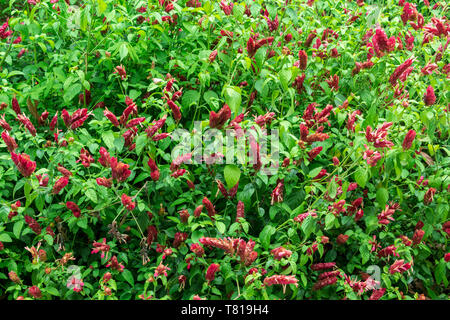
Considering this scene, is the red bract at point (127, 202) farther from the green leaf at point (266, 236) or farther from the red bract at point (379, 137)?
the red bract at point (379, 137)

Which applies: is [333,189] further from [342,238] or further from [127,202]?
[127,202]

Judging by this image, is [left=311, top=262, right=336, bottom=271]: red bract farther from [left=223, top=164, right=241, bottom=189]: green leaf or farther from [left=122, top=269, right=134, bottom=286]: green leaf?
[left=122, top=269, right=134, bottom=286]: green leaf

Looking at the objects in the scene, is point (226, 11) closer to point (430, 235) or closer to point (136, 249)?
point (136, 249)

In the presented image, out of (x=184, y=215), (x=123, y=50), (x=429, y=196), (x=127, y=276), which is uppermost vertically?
(x=123, y=50)

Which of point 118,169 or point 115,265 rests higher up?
point 118,169

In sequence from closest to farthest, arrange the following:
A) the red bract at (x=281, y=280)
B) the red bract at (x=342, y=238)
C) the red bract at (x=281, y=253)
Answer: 1. the red bract at (x=281, y=280)
2. the red bract at (x=281, y=253)
3. the red bract at (x=342, y=238)

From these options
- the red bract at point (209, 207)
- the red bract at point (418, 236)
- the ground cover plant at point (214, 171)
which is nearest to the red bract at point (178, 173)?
the ground cover plant at point (214, 171)

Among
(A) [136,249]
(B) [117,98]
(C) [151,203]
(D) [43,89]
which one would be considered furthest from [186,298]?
(D) [43,89]

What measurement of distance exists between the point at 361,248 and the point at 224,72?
50.6 inches

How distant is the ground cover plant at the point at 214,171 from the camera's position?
7.11 ft

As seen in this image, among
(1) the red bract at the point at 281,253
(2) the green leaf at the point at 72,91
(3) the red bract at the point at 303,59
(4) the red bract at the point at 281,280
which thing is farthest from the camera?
(3) the red bract at the point at 303,59

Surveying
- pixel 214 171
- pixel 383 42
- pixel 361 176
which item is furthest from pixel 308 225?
pixel 383 42

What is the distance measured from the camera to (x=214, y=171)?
245 cm

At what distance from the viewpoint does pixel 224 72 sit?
2.89 metres
